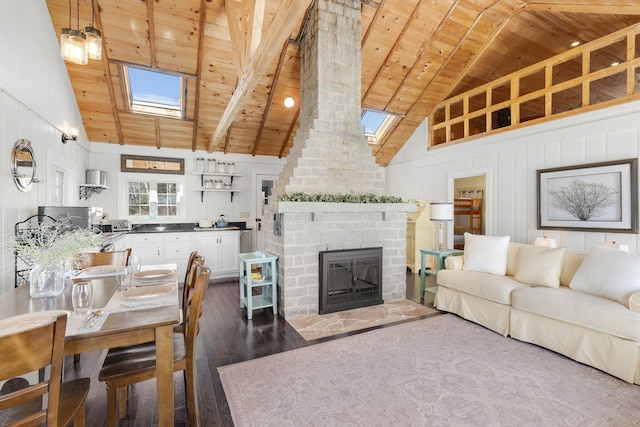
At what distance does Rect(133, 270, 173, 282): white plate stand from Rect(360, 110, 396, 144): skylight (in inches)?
208

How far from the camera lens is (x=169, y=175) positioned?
604cm

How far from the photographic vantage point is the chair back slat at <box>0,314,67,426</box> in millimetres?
983

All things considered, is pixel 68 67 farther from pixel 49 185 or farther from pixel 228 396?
pixel 228 396

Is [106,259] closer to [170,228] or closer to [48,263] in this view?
[48,263]

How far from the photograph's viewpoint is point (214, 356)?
2760mm

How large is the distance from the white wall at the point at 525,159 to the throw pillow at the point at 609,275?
55.6 inches

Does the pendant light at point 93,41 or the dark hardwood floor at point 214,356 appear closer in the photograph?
the dark hardwood floor at point 214,356

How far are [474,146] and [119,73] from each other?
236 inches

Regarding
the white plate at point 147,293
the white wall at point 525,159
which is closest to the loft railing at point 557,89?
the white wall at point 525,159

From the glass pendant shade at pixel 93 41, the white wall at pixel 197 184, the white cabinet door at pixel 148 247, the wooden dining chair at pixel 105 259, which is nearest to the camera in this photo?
the glass pendant shade at pixel 93 41

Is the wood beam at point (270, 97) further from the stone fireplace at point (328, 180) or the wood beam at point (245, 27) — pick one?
the wood beam at point (245, 27)

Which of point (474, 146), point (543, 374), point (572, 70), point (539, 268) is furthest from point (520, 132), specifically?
point (543, 374)

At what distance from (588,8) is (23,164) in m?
6.77

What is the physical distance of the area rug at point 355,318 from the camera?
3.29 m
